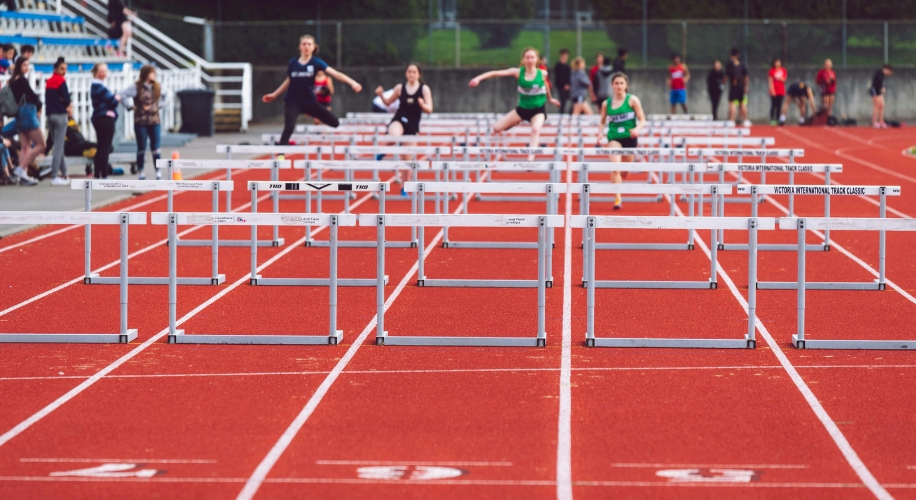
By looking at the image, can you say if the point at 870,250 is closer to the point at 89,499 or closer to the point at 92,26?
the point at 89,499

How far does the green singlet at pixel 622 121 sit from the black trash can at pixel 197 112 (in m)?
16.8

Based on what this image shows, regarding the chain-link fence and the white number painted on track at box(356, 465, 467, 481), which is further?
the chain-link fence

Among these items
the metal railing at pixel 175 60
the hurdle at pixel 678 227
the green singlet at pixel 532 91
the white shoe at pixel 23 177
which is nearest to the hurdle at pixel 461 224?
the hurdle at pixel 678 227

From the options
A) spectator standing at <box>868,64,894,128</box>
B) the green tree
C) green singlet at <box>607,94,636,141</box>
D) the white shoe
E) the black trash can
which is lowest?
the white shoe

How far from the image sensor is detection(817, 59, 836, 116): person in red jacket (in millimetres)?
38125

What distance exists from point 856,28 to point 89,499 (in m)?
38.6

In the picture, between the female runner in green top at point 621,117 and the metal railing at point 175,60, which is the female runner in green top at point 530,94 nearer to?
the female runner in green top at point 621,117

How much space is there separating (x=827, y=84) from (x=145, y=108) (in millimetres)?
24151

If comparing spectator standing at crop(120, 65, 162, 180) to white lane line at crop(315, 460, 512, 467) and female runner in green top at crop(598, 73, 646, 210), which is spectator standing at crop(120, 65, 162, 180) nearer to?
female runner in green top at crop(598, 73, 646, 210)

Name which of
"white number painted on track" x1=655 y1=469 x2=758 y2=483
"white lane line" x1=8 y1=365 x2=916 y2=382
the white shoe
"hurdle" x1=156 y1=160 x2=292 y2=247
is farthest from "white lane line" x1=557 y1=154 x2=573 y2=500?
the white shoe

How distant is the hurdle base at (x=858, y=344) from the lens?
27.5 ft

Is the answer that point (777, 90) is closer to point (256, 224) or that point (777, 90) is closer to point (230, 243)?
point (230, 243)

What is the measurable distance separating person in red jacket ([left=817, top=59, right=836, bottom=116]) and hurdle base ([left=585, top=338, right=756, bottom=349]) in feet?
102

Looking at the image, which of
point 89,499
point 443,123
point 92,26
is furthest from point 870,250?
point 92,26
